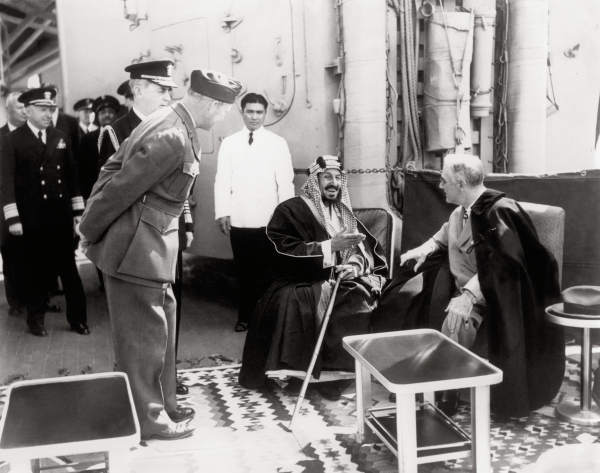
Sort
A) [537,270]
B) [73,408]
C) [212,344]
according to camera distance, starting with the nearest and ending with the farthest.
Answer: [73,408] < [537,270] < [212,344]

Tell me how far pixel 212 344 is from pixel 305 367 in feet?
4.04

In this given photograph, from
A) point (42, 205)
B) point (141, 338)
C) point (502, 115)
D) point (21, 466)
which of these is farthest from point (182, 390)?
point (502, 115)

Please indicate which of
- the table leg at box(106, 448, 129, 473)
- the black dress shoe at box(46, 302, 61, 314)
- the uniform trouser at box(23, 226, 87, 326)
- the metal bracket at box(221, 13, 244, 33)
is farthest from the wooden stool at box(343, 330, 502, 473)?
the black dress shoe at box(46, 302, 61, 314)

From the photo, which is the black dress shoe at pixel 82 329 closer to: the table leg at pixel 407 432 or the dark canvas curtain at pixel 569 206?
the dark canvas curtain at pixel 569 206

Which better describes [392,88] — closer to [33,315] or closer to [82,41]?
[33,315]

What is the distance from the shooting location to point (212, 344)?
486 cm

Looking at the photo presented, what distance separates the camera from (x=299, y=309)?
3.90 meters

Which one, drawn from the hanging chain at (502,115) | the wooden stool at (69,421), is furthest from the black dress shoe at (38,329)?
the hanging chain at (502,115)

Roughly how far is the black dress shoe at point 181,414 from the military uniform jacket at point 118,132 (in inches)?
55.5

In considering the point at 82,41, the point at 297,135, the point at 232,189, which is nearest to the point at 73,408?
the point at 232,189

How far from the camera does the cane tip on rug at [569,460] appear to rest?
→ 8.61 ft

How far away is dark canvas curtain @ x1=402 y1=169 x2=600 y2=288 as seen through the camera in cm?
427

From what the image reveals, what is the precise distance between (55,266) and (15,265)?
1.02 ft

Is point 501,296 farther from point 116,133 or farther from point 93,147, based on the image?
point 93,147
